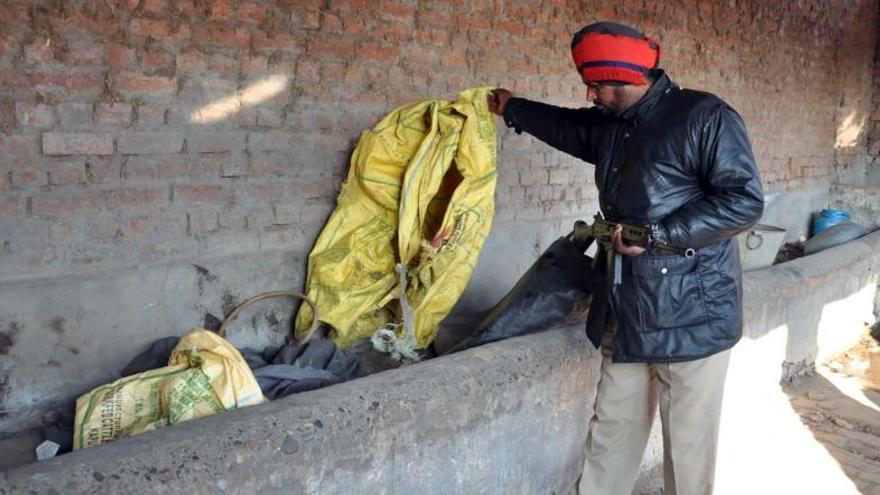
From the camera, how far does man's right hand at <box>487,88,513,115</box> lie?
10.3 ft

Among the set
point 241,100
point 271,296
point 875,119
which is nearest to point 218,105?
point 241,100

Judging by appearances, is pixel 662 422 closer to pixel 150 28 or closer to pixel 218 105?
pixel 218 105

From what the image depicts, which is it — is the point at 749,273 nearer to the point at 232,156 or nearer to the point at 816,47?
the point at 232,156

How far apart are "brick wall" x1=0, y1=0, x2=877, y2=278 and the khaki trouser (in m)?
1.45

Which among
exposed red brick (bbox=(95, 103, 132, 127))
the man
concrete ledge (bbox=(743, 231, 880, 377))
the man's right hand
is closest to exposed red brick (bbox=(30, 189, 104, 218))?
exposed red brick (bbox=(95, 103, 132, 127))

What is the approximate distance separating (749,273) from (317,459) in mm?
3059

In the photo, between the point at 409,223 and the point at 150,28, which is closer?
the point at 150,28

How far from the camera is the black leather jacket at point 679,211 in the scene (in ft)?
7.66

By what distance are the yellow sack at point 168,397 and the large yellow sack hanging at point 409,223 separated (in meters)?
0.88

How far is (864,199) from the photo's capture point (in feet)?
25.8

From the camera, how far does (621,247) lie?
2455mm

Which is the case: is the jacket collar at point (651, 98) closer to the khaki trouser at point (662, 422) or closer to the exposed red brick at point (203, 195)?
the khaki trouser at point (662, 422)

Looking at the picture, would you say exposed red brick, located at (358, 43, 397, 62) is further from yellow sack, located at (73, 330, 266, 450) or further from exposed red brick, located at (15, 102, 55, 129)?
yellow sack, located at (73, 330, 266, 450)

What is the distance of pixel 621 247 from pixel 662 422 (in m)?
0.71
